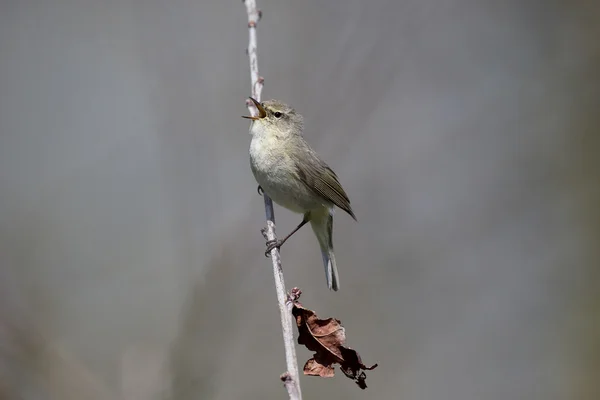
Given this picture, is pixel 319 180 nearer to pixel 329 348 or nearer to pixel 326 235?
A: pixel 326 235

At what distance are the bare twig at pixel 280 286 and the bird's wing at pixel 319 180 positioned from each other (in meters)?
0.35

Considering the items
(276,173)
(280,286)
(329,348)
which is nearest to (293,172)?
(276,173)

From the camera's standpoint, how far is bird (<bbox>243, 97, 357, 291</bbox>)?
4340mm

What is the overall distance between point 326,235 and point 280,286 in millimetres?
1791

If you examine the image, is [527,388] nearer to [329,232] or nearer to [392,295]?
[392,295]

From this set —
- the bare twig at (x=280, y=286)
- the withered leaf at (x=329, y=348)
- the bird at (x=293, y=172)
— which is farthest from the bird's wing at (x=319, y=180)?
the withered leaf at (x=329, y=348)

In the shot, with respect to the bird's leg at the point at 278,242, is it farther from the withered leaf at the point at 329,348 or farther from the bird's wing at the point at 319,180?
the withered leaf at the point at 329,348

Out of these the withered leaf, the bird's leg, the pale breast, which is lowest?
the withered leaf

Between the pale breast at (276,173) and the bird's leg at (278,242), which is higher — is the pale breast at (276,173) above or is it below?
above

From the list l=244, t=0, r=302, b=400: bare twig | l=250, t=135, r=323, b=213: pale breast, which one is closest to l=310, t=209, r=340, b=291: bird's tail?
l=250, t=135, r=323, b=213: pale breast

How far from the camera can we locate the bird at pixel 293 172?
14.2 feet

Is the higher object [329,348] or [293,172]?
[293,172]

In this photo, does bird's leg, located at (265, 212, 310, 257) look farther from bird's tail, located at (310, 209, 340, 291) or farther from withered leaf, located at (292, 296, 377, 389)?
withered leaf, located at (292, 296, 377, 389)

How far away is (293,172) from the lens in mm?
4430
